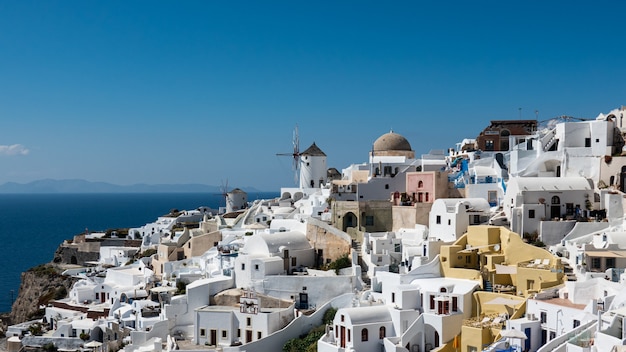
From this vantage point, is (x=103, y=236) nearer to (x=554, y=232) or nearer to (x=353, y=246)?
(x=353, y=246)

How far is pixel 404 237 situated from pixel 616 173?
1119 cm

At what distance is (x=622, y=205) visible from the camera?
31.7 m

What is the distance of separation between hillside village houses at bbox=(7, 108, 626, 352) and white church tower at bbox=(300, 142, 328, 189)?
9.26 m

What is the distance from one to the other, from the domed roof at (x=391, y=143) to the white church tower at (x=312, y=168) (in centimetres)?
563

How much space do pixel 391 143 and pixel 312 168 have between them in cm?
760

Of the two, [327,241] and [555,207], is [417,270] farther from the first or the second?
[555,207]

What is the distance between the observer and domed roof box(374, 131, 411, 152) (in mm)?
51344

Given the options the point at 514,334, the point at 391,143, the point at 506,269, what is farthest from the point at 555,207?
the point at 391,143

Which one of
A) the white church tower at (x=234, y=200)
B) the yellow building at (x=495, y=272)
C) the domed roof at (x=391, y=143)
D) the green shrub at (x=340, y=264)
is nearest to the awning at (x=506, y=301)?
the yellow building at (x=495, y=272)

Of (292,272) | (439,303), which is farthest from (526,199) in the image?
(292,272)

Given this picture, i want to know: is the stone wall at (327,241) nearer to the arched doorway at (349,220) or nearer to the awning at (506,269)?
the arched doorway at (349,220)

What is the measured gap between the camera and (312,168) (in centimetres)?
5553

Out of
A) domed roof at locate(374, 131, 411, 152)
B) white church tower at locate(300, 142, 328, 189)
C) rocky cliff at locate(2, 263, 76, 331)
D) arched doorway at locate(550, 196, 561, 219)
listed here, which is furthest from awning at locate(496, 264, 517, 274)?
rocky cliff at locate(2, 263, 76, 331)

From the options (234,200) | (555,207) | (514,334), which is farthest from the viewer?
(234,200)
